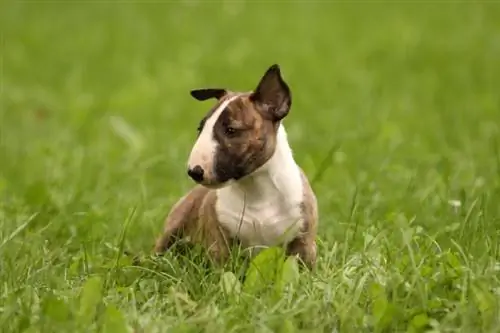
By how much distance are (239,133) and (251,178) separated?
0.81ft

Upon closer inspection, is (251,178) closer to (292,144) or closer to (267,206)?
(267,206)

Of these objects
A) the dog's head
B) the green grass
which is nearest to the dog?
the dog's head

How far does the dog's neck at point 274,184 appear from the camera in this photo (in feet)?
15.0

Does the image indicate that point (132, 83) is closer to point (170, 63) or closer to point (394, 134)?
point (170, 63)

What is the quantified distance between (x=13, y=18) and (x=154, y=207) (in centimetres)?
686

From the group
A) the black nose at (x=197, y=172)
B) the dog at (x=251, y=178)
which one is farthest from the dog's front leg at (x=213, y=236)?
the black nose at (x=197, y=172)

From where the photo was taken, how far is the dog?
4352 millimetres

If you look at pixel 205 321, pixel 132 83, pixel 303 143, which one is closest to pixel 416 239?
pixel 205 321

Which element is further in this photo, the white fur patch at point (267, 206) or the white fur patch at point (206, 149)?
the white fur patch at point (267, 206)

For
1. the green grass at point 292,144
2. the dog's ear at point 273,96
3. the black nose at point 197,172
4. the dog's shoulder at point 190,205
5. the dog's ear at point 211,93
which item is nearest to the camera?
the green grass at point 292,144

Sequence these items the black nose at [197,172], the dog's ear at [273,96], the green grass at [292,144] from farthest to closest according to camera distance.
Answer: the dog's ear at [273,96] < the black nose at [197,172] < the green grass at [292,144]

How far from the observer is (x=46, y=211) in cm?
578

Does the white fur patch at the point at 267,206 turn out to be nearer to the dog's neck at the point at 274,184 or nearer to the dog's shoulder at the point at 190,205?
the dog's neck at the point at 274,184

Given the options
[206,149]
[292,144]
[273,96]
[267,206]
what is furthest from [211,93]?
[292,144]
